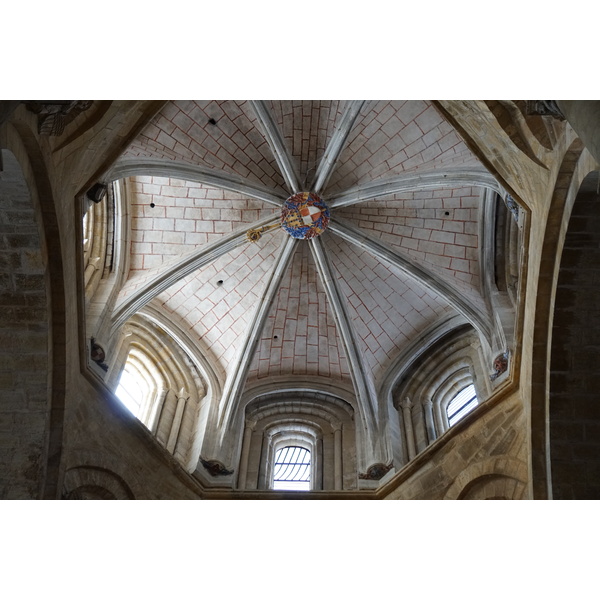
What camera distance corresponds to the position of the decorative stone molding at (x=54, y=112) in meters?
7.24

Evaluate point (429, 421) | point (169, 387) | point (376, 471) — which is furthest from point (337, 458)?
point (169, 387)

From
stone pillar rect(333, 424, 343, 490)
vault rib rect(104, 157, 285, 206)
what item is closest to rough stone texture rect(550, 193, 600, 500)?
stone pillar rect(333, 424, 343, 490)

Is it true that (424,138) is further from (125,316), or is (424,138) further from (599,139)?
(599,139)

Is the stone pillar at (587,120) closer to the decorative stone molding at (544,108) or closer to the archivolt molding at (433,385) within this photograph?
the decorative stone molding at (544,108)

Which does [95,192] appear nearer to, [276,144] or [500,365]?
[276,144]

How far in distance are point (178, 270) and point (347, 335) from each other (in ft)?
11.6

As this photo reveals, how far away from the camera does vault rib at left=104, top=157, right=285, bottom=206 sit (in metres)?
12.3

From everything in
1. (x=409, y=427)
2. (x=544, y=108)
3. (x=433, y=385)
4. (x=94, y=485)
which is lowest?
(x=94, y=485)

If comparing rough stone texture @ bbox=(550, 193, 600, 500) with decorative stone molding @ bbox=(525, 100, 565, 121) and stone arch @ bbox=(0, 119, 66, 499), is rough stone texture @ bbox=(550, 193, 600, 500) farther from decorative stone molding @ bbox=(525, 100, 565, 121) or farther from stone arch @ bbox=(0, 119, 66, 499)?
stone arch @ bbox=(0, 119, 66, 499)

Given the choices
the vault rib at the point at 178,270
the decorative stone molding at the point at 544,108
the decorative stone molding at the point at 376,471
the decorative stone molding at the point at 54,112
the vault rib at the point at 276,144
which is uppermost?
the vault rib at the point at 276,144

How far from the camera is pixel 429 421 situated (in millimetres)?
13828

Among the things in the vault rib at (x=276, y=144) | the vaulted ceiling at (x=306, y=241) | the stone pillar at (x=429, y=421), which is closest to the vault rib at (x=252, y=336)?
the vaulted ceiling at (x=306, y=241)

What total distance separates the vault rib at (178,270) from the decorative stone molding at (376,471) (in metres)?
4.78

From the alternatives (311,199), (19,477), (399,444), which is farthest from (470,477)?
(311,199)
